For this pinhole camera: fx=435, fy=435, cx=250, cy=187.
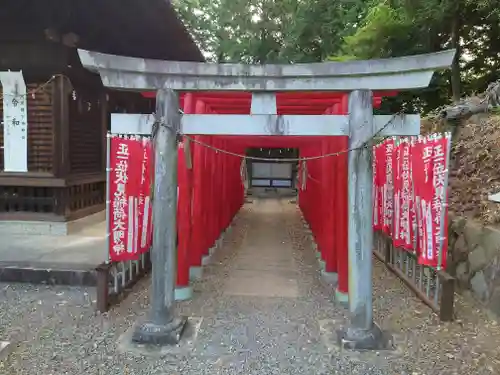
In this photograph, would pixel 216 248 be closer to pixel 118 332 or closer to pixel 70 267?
pixel 70 267

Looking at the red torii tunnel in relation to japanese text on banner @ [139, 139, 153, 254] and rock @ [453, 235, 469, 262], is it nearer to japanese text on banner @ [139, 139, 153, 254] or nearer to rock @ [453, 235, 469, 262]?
japanese text on banner @ [139, 139, 153, 254]

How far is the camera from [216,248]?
8.49 meters

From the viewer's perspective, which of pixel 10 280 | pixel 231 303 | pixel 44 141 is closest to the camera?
pixel 231 303

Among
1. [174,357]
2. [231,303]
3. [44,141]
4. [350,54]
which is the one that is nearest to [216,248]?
[231,303]

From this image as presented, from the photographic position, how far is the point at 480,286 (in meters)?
5.25

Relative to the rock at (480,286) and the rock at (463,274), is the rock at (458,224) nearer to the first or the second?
the rock at (463,274)

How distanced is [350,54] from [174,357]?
11.2m

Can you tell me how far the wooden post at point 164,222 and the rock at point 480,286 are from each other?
11.6ft

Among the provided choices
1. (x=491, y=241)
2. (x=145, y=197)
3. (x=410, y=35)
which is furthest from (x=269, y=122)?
(x=410, y=35)

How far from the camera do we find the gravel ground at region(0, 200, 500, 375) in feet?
12.2

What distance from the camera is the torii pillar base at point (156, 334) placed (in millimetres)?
4137

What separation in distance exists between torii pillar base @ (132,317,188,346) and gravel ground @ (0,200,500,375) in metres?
0.23

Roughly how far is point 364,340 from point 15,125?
672cm

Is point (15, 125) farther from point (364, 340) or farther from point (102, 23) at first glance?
point (364, 340)
